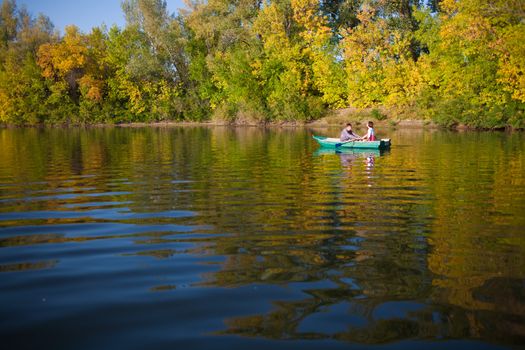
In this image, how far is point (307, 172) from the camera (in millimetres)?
15219

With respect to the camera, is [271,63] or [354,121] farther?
[271,63]

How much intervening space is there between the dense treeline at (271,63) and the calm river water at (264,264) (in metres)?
25.5

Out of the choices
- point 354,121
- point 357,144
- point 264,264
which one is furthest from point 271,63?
point 264,264

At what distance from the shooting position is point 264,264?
6.05 metres

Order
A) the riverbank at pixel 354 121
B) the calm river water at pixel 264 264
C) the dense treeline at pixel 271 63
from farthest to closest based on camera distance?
the riverbank at pixel 354 121 < the dense treeline at pixel 271 63 < the calm river water at pixel 264 264

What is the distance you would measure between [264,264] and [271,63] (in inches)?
1957

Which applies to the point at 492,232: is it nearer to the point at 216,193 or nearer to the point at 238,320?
the point at 238,320

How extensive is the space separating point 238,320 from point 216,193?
7149 millimetres

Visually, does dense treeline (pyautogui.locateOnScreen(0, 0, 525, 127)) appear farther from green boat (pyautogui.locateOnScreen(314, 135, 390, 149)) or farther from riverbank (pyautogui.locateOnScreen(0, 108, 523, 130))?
green boat (pyautogui.locateOnScreen(314, 135, 390, 149))

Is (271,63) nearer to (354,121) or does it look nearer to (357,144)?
(354,121)

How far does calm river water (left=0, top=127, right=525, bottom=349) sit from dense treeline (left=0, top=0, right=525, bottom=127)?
83.8 ft

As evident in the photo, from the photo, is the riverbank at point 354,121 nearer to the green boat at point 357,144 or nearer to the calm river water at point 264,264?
the green boat at point 357,144

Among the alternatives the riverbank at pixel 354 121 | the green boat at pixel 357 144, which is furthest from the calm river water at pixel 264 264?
the riverbank at pixel 354 121

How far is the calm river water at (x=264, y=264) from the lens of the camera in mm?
4230
